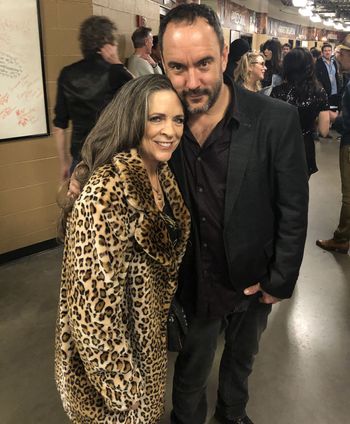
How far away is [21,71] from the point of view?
9.99 ft

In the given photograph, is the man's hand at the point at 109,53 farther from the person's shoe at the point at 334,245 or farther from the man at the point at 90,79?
the person's shoe at the point at 334,245

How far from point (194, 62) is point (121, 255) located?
630 millimetres

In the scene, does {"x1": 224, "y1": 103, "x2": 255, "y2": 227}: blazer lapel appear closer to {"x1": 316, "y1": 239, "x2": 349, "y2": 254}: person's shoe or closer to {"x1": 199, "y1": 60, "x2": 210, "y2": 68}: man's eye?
{"x1": 199, "y1": 60, "x2": 210, "y2": 68}: man's eye

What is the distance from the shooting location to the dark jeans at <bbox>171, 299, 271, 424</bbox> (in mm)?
1583

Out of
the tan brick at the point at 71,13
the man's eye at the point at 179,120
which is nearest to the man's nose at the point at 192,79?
the man's eye at the point at 179,120

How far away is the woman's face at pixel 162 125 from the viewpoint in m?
1.13

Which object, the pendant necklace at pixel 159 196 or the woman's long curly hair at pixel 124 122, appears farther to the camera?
the pendant necklace at pixel 159 196

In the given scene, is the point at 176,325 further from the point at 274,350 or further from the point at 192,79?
the point at 274,350

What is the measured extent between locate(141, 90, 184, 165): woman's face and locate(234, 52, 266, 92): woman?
7.77 ft

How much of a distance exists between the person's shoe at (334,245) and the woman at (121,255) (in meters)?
2.76

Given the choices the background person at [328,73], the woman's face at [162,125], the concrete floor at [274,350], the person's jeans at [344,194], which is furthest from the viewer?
the background person at [328,73]

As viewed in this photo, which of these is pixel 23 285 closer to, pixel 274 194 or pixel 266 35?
pixel 274 194

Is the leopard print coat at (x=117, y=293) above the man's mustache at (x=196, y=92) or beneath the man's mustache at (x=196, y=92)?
beneath

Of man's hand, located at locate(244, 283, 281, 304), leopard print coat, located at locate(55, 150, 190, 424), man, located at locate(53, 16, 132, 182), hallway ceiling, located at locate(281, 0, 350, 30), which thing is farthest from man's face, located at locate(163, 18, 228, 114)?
hallway ceiling, located at locate(281, 0, 350, 30)
